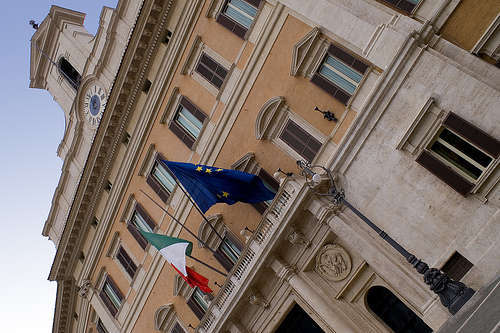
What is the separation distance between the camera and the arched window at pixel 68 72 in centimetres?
2691

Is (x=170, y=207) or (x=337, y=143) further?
(x=170, y=207)

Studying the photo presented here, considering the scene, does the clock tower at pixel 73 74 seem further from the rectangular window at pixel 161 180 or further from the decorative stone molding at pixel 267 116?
the decorative stone molding at pixel 267 116

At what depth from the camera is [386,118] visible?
12508 millimetres

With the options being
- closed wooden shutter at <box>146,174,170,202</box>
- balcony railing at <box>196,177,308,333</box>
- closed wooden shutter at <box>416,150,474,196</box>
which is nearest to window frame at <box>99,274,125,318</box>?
closed wooden shutter at <box>146,174,170,202</box>

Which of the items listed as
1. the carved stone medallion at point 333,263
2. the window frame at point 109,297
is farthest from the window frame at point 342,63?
the window frame at point 109,297

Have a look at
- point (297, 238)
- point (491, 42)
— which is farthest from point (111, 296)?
point (491, 42)

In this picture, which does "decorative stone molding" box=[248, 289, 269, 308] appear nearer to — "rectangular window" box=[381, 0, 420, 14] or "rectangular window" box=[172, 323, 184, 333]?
"rectangular window" box=[172, 323, 184, 333]

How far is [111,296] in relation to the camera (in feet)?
73.5

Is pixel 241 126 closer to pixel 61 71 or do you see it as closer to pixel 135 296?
pixel 135 296

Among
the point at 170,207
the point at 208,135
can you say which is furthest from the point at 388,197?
the point at 170,207

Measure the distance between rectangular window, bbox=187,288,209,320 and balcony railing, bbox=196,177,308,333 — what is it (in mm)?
1533

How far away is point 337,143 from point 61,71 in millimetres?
20163

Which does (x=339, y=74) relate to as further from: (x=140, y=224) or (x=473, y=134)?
(x=140, y=224)

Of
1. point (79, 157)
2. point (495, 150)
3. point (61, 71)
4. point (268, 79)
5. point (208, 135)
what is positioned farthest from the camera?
point (61, 71)
